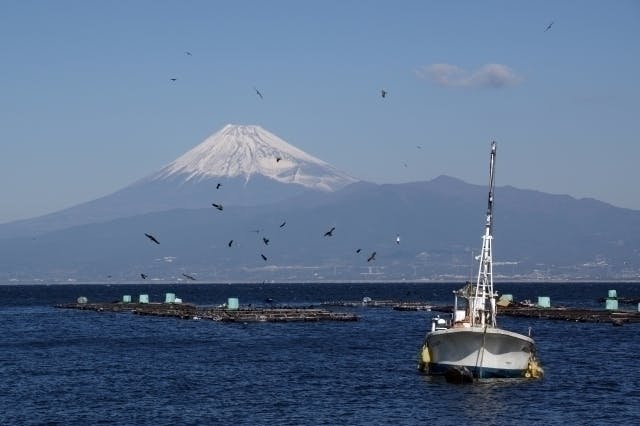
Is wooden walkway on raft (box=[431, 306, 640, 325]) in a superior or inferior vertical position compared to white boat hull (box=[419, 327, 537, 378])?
superior

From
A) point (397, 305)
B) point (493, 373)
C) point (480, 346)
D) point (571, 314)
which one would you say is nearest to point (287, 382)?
point (480, 346)

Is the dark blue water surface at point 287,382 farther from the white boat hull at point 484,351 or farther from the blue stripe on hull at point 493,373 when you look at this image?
the white boat hull at point 484,351

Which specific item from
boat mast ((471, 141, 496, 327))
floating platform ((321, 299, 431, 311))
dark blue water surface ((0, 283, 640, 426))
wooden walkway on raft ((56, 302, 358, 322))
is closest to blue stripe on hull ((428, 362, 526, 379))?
dark blue water surface ((0, 283, 640, 426))

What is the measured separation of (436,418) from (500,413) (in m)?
3.21

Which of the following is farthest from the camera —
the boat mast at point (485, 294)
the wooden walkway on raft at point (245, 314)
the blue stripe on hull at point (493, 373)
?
the wooden walkway on raft at point (245, 314)

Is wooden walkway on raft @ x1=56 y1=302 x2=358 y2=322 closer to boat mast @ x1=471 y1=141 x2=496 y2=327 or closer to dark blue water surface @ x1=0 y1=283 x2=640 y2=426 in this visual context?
dark blue water surface @ x1=0 y1=283 x2=640 y2=426

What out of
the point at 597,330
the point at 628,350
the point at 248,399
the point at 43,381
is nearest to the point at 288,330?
the point at 597,330

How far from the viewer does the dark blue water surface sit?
2299 inches

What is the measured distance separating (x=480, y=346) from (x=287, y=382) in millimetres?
11216

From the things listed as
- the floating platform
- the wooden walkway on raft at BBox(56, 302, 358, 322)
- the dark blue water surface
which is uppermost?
the floating platform

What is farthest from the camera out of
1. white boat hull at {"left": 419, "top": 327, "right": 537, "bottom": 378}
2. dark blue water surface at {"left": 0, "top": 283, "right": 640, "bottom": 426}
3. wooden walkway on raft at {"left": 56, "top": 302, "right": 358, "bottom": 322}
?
wooden walkway on raft at {"left": 56, "top": 302, "right": 358, "bottom": 322}

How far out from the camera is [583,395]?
65.5 meters

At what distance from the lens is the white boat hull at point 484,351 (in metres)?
66.9

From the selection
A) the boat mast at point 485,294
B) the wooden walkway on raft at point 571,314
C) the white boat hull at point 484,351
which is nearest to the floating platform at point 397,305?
the wooden walkway on raft at point 571,314
